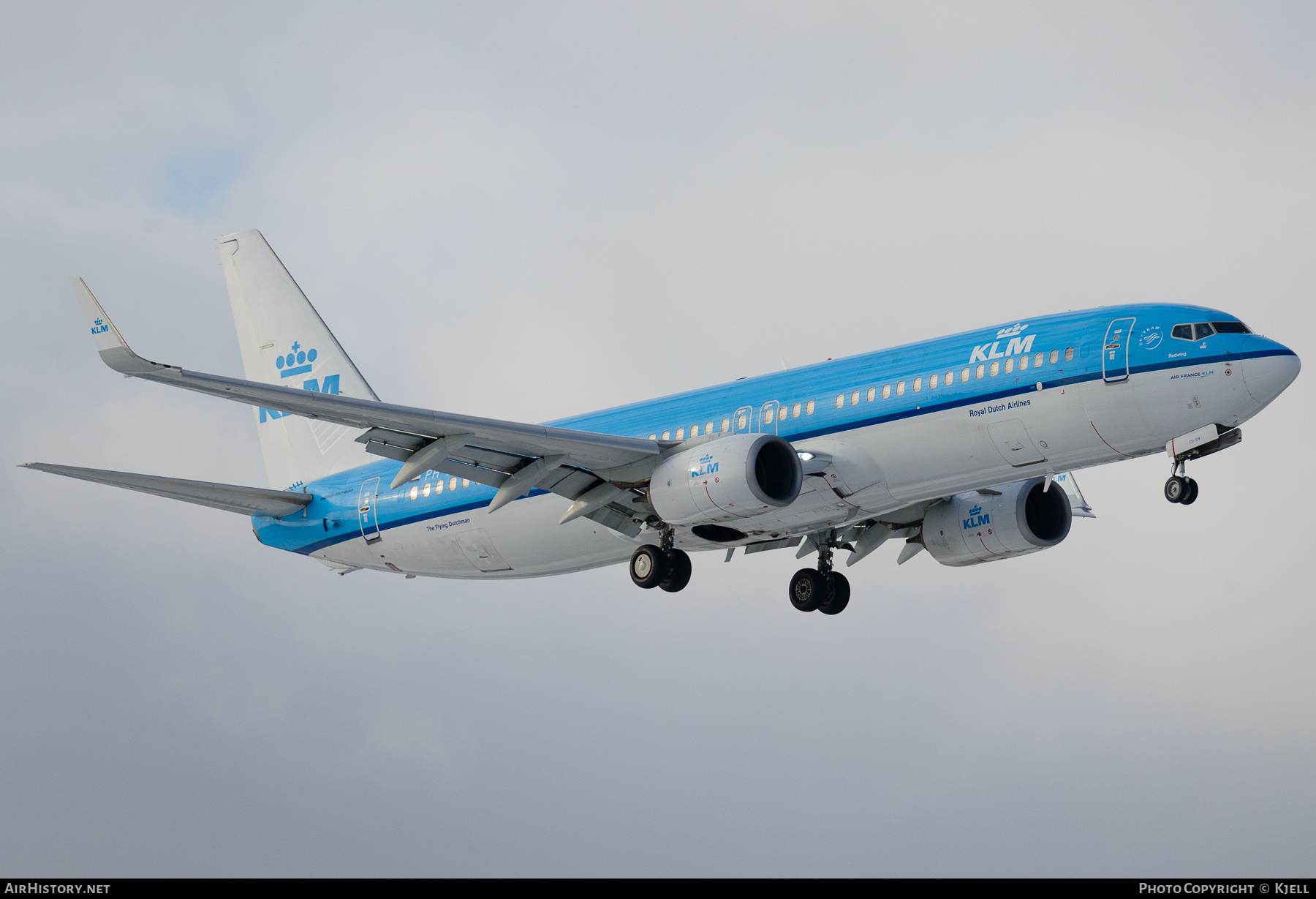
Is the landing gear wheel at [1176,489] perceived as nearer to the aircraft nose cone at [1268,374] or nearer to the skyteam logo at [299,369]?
the aircraft nose cone at [1268,374]

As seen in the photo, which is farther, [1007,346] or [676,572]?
[676,572]

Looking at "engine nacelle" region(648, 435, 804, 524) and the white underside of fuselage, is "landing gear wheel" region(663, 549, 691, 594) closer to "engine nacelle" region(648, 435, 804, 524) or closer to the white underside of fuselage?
the white underside of fuselage

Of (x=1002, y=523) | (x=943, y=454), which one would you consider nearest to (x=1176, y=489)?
(x=943, y=454)

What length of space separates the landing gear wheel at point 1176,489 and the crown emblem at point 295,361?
2705 centimetres

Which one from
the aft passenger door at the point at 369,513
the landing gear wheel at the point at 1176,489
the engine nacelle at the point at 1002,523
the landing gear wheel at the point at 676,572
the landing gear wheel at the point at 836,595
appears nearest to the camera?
the landing gear wheel at the point at 1176,489

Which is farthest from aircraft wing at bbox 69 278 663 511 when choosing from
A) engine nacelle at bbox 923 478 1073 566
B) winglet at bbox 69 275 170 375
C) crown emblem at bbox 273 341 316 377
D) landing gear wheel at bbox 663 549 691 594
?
crown emblem at bbox 273 341 316 377

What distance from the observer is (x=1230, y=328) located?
29.8 m

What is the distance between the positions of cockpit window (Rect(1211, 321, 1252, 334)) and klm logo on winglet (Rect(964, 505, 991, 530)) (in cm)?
979

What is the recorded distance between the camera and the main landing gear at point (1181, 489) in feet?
96.2

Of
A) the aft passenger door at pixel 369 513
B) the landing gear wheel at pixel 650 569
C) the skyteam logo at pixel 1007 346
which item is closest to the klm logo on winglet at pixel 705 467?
the landing gear wheel at pixel 650 569

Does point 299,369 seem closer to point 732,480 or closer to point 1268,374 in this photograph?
point 732,480

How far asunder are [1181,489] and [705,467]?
33.0ft

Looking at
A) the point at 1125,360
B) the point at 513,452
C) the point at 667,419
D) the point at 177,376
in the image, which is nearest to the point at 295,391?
the point at 177,376

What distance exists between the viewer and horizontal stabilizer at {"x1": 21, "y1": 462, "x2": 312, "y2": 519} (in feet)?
108
